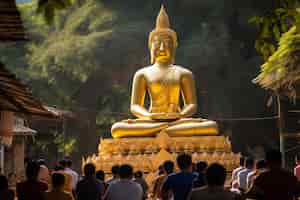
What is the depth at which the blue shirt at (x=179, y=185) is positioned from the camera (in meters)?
6.86

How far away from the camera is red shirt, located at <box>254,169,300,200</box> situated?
19.4 feet

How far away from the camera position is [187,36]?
27156 mm

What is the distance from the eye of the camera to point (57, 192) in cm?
655

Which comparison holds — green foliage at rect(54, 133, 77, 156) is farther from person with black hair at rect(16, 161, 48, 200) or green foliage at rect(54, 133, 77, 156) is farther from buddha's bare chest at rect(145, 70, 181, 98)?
person with black hair at rect(16, 161, 48, 200)

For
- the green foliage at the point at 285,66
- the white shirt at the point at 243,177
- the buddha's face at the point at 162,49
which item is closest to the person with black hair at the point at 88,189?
the white shirt at the point at 243,177

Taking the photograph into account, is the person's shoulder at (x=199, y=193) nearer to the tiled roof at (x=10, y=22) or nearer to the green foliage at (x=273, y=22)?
the green foliage at (x=273, y=22)

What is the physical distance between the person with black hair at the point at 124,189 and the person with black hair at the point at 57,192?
50 cm

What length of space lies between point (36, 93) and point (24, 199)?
21005 mm

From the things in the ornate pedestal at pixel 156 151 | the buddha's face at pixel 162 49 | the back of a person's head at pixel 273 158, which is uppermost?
the buddha's face at pixel 162 49

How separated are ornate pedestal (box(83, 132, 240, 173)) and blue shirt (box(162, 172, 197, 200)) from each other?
7762 mm

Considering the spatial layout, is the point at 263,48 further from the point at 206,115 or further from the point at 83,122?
the point at 83,122

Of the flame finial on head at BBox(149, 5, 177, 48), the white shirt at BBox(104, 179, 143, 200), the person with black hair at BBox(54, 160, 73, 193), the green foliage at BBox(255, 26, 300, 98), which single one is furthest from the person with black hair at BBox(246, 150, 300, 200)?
the flame finial on head at BBox(149, 5, 177, 48)

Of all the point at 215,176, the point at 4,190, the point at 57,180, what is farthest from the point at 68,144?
the point at 215,176

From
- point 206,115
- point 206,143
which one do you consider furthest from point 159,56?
point 206,115
